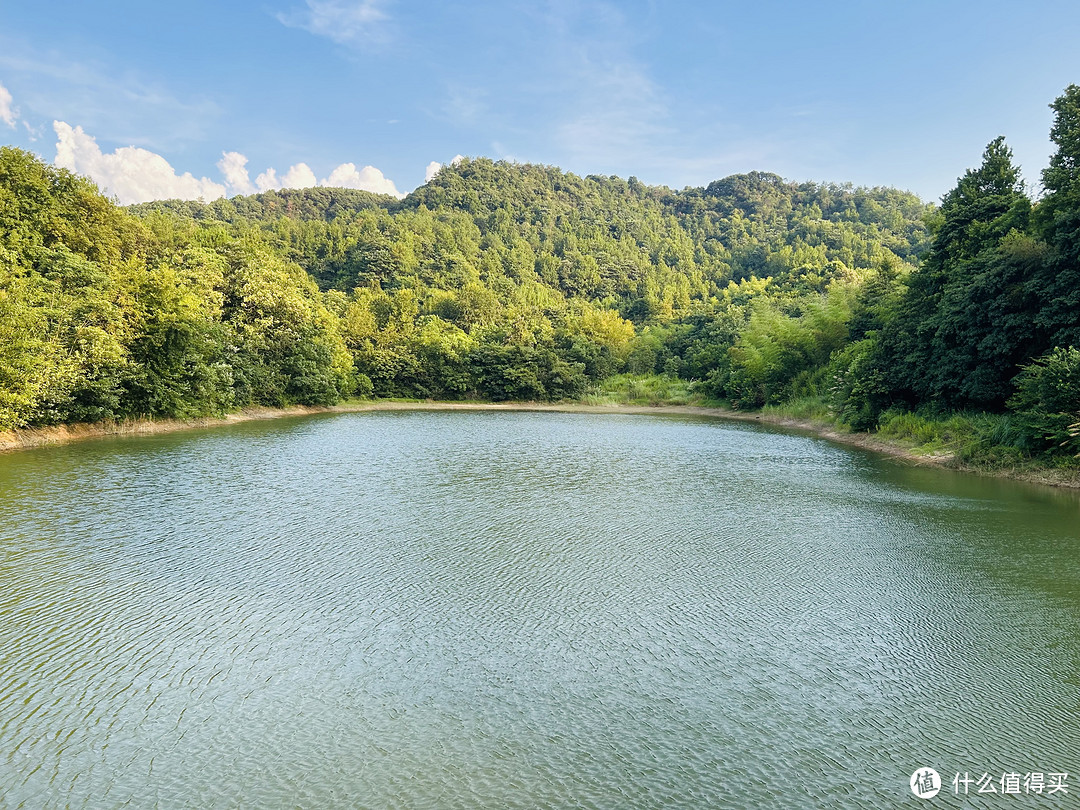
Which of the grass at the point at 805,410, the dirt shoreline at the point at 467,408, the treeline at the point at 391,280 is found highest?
the treeline at the point at 391,280

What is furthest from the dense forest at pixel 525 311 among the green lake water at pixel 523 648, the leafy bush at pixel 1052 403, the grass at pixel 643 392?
the green lake water at pixel 523 648

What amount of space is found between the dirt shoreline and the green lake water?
3.05 meters

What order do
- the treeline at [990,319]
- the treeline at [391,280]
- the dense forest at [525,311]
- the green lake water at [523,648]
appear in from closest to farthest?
the green lake water at [523,648] → the treeline at [990,319] → the dense forest at [525,311] → the treeline at [391,280]

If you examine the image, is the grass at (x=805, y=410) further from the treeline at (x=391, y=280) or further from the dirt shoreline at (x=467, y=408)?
the treeline at (x=391, y=280)

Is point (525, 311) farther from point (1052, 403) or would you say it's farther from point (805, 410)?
point (1052, 403)

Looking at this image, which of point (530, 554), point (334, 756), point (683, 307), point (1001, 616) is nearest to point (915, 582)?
point (1001, 616)

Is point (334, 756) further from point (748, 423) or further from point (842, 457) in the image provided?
point (748, 423)

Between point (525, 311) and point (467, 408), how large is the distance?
20.7m

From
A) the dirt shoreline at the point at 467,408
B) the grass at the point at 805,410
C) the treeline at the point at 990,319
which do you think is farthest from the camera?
the grass at the point at 805,410

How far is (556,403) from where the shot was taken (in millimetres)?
53812

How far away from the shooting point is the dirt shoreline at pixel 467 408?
1706cm

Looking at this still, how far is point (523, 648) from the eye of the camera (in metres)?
6.52

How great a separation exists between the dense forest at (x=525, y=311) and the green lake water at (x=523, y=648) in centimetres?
661

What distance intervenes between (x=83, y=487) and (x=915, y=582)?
14.6m
